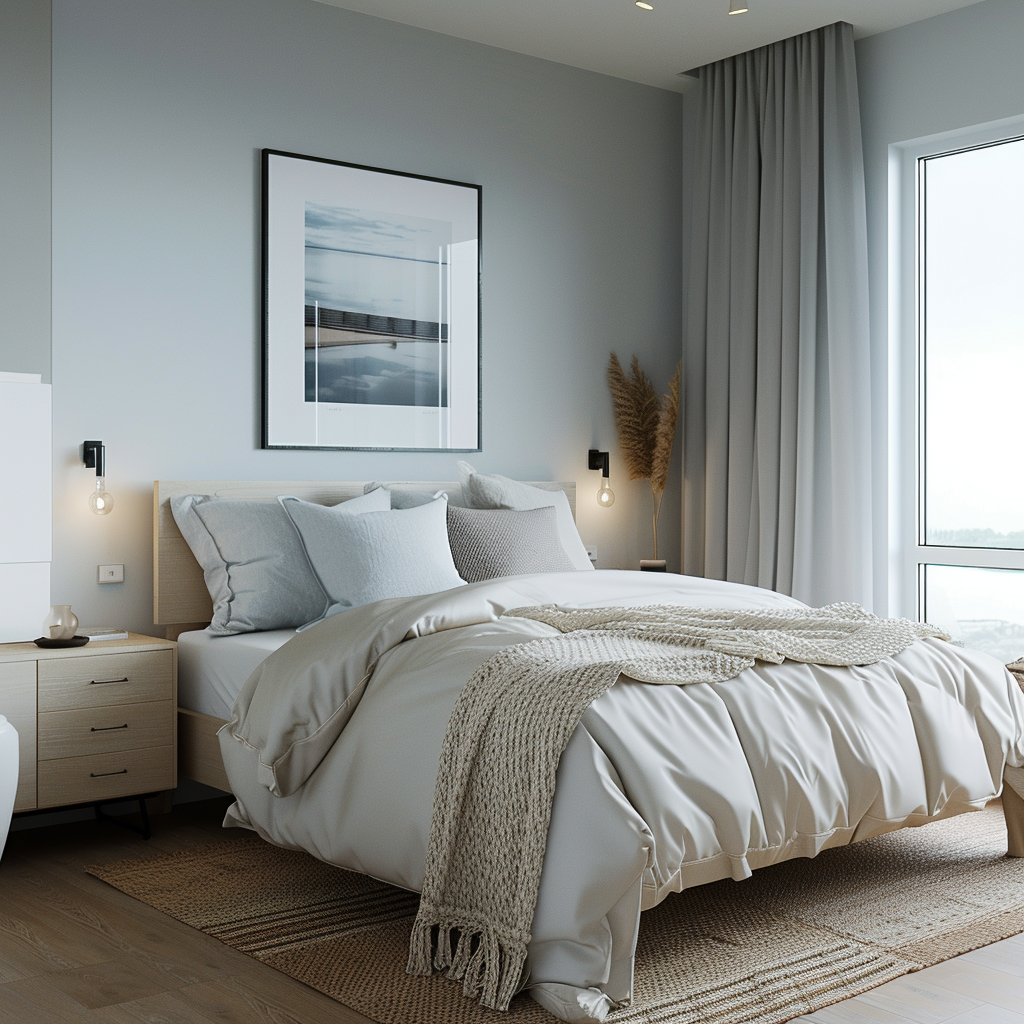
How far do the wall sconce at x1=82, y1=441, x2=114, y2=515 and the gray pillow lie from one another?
0.21 metres

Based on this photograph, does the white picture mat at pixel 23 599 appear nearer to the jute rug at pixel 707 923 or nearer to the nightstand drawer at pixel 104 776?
the nightstand drawer at pixel 104 776

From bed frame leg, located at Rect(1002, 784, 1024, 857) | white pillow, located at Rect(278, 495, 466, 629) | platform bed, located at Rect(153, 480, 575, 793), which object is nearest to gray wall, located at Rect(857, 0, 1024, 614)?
bed frame leg, located at Rect(1002, 784, 1024, 857)

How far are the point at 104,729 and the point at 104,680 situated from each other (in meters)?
0.14

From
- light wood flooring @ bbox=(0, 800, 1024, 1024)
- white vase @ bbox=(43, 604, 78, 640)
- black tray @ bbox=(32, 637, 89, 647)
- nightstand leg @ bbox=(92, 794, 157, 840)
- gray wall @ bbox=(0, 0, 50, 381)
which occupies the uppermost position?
gray wall @ bbox=(0, 0, 50, 381)

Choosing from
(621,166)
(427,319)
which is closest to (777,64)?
(621,166)

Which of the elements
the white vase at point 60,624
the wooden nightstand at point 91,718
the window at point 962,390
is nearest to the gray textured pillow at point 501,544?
the wooden nightstand at point 91,718

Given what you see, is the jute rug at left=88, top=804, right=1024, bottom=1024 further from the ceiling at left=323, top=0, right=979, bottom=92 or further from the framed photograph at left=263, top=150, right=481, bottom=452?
the ceiling at left=323, top=0, right=979, bottom=92

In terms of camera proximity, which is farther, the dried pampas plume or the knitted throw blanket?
Answer: the dried pampas plume

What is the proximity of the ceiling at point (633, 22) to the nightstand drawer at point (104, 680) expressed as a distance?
2.49m

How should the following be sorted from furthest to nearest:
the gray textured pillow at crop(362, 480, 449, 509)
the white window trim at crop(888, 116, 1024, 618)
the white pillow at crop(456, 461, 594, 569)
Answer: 1. the white window trim at crop(888, 116, 1024, 618)
2. the white pillow at crop(456, 461, 594, 569)
3. the gray textured pillow at crop(362, 480, 449, 509)

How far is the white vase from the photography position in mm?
3398

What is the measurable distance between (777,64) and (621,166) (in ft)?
2.56

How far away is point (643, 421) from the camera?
5191 mm

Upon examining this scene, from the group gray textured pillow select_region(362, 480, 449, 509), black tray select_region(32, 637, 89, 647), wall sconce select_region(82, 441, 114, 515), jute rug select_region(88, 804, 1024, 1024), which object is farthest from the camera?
gray textured pillow select_region(362, 480, 449, 509)
